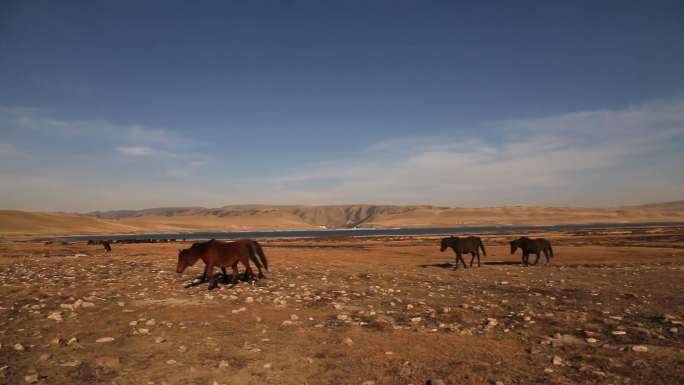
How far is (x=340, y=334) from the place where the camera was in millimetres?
7875

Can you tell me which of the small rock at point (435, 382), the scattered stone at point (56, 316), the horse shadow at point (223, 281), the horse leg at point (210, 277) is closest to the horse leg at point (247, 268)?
the horse shadow at point (223, 281)

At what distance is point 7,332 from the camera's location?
26.1 feet

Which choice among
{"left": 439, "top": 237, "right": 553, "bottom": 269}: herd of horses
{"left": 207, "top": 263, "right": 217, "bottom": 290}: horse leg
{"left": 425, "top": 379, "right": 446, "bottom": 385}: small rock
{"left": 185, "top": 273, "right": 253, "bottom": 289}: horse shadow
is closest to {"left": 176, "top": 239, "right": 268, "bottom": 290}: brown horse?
{"left": 207, "top": 263, "right": 217, "bottom": 290}: horse leg

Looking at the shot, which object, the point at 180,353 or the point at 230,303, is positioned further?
the point at 230,303

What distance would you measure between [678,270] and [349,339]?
1839cm

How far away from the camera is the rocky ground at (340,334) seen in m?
5.82

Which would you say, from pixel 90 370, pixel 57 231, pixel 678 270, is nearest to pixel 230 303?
pixel 90 370

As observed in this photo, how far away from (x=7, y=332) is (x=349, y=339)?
671 cm

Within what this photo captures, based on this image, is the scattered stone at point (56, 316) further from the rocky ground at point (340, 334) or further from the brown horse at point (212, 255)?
the brown horse at point (212, 255)

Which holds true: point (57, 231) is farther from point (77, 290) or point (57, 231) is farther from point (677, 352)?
point (677, 352)

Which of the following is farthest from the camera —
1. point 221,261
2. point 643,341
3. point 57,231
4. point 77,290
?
point 57,231

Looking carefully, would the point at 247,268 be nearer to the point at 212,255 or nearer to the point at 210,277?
the point at 212,255

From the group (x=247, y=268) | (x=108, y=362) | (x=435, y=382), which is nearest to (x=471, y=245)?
(x=247, y=268)

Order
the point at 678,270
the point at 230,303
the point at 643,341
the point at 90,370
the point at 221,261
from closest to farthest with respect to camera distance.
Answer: the point at 90,370, the point at 643,341, the point at 230,303, the point at 221,261, the point at 678,270
